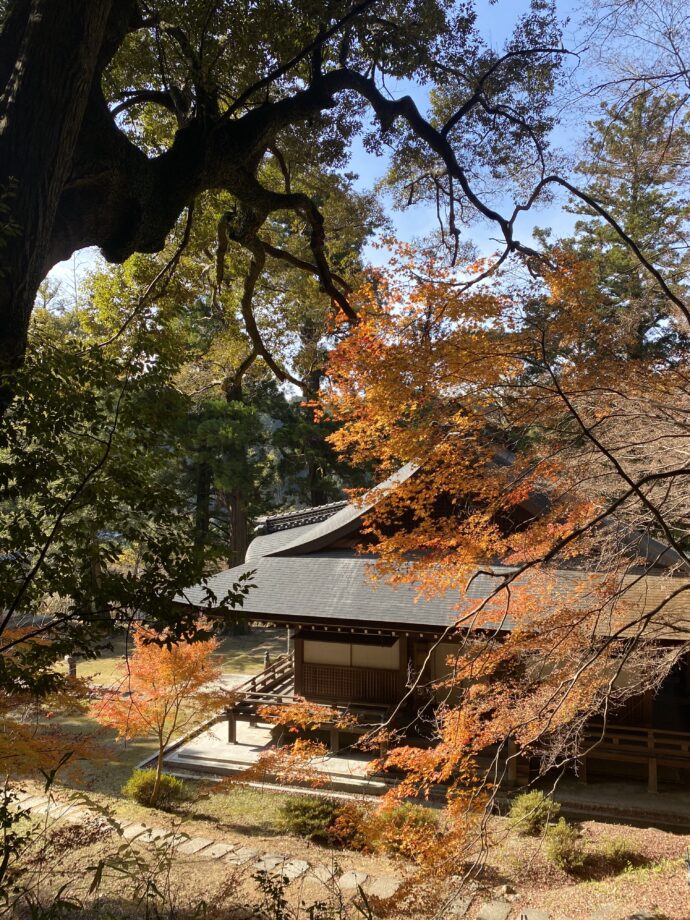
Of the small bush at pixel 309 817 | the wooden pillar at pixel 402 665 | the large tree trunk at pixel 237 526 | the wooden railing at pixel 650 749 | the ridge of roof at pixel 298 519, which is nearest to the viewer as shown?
the small bush at pixel 309 817

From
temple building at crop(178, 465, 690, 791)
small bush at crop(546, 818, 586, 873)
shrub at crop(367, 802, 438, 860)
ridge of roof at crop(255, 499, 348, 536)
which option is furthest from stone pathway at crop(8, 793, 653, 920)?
ridge of roof at crop(255, 499, 348, 536)

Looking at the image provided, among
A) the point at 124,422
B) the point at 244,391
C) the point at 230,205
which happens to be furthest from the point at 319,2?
the point at 244,391

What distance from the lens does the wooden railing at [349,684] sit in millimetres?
10344

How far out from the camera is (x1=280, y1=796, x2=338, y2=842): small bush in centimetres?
761

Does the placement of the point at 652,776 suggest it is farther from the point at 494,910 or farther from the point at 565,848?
the point at 494,910

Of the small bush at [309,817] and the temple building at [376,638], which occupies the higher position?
the temple building at [376,638]

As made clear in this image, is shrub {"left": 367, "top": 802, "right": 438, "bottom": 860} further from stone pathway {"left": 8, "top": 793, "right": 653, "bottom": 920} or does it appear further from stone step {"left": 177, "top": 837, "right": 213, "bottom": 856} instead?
stone step {"left": 177, "top": 837, "right": 213, "bottom": 856}

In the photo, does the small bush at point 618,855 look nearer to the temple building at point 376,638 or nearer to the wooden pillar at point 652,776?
the temple building at point 376,638

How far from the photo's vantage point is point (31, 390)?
3584 mm

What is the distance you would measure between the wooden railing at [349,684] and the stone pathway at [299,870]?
3.35 meters

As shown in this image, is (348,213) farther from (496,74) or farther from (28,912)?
(28,912)

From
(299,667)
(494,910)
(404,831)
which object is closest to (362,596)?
(299,667)

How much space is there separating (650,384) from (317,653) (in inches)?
299

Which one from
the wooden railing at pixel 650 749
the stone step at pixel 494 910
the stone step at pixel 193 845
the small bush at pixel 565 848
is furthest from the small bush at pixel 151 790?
the wooden railing at pixel 650 749
